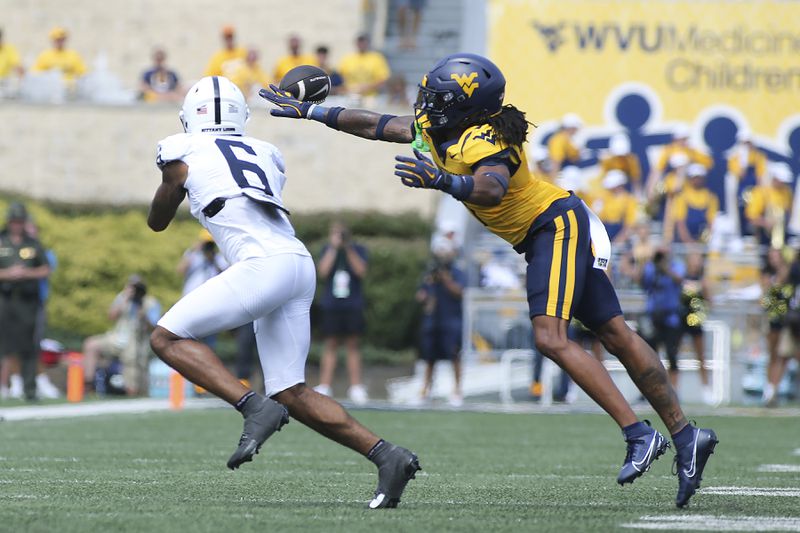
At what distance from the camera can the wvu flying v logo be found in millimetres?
6316

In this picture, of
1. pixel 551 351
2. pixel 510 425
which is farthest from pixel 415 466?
pixel 510 425

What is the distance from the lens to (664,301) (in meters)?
15.9

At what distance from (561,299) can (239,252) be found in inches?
51.7

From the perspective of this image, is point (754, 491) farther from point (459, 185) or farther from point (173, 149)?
point (173, 149)

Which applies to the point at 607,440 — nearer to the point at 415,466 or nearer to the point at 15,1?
the point at 415,466

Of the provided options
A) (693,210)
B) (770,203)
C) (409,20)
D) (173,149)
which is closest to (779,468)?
(173,149)

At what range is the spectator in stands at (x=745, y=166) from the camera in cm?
2048

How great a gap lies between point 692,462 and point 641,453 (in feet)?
0.83

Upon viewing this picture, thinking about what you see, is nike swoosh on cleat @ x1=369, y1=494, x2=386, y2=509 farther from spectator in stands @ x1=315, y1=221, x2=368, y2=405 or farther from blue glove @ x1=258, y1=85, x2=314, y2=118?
spectator in stands @ x1=315, y1=221, x2=368, y2=405

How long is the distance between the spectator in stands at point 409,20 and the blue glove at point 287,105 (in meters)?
16.5

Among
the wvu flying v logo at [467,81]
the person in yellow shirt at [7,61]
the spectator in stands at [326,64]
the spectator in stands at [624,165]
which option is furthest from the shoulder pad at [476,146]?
the person in yellow shirt at [7,61]

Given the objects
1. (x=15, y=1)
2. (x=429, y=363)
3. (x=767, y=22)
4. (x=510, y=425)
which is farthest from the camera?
(x=15, y=1)

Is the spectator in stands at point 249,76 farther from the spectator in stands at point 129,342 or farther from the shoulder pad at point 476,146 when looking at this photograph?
the shoulder pad at point 476,146

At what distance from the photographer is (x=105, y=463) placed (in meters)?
8.20
